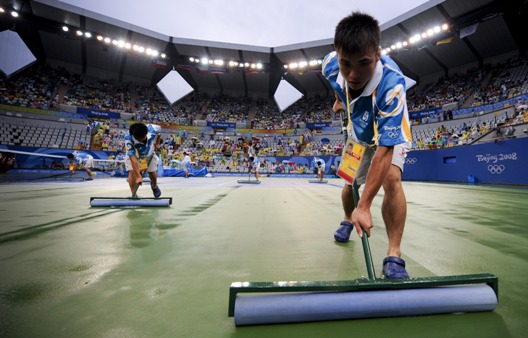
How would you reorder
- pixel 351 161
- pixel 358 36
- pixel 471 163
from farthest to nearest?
pixel 471 163
pixel 351 161
pixel 358 36

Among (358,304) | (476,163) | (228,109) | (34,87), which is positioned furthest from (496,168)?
(34,87)

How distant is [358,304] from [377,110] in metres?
1.19

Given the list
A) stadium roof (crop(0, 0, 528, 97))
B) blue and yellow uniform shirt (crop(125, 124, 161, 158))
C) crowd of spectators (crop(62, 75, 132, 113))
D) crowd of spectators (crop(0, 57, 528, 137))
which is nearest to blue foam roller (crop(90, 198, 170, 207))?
blue and yellow uniform shirt (crop(125, 124, 161, 158))

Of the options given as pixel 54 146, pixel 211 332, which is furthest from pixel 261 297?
pixel 54 146

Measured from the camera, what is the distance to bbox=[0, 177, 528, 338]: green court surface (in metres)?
1.03

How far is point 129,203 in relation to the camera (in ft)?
14.9

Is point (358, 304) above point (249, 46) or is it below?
below

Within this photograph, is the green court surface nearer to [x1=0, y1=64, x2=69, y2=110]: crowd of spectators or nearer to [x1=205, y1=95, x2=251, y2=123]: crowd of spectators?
[x1=0, y1=64, x2=69, y2=110]: crowd of spectators

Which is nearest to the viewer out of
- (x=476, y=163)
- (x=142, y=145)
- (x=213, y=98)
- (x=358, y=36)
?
(x=358, y=36)

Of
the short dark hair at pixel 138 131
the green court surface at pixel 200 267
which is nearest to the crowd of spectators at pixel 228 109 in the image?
→ the short dark hair at pixel 138 131

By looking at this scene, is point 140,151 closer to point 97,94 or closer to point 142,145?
point 142,145

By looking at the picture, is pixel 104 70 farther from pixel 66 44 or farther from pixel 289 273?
pixel 289 273

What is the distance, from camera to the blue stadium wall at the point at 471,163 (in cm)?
1146

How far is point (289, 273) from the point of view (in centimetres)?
164
